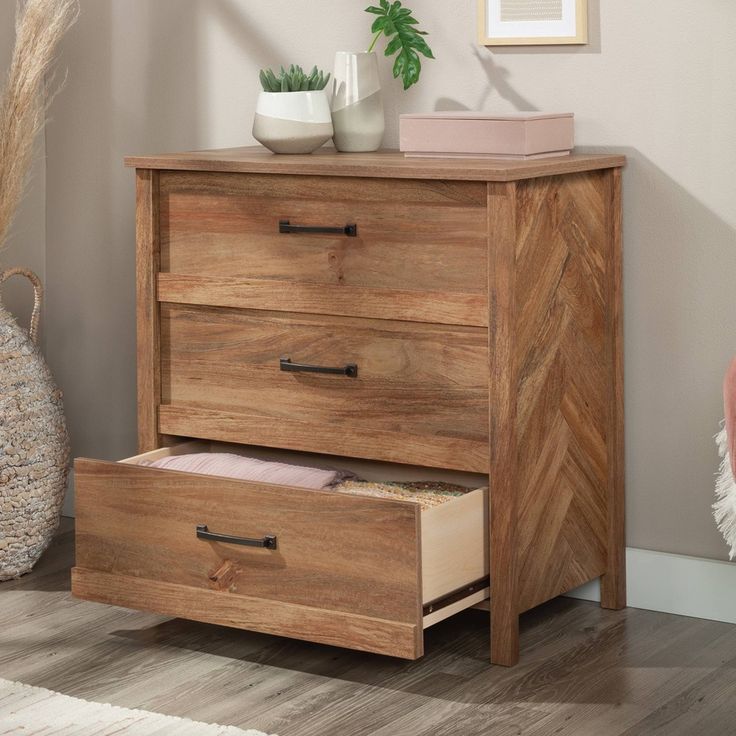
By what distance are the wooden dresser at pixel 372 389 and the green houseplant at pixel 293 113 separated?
0.16 feet

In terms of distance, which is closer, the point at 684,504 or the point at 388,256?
the point at 388,256

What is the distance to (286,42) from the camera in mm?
2701

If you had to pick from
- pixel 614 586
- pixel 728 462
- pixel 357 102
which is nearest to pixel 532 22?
pixel 357 102

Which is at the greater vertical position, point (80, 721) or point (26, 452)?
point (26, 452)

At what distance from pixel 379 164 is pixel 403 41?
1.37ft

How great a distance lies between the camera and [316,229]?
2215 mm

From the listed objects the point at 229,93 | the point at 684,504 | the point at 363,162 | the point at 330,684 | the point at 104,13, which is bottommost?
the point at 330,684

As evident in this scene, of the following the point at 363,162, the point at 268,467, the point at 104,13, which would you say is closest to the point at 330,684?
the point at 268,467

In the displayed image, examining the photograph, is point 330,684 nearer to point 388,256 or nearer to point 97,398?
point 388,256

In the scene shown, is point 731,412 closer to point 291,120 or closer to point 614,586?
point 614,586

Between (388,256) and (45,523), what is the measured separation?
3.15 ft

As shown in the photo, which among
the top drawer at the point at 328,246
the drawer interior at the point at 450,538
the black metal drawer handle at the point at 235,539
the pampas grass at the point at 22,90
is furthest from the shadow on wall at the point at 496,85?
the black metal drawer handle at the point at 235,539

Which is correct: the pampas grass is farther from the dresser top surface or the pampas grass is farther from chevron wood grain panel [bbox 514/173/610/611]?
chevron wood grain panel [bbox 514/173/610/611]

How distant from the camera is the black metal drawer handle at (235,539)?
2078 millimetres
